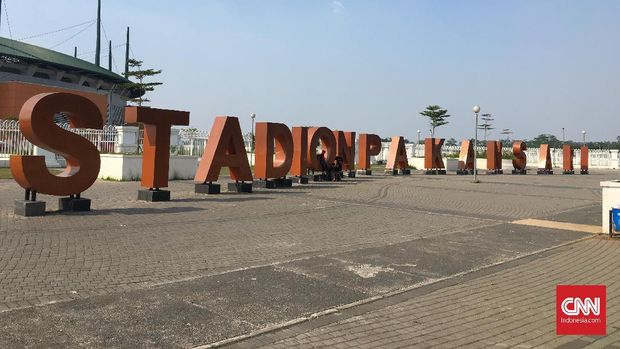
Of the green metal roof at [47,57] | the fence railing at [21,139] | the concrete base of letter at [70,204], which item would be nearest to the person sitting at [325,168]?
the fence railing at [21,139]

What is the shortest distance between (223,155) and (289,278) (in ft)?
36.4

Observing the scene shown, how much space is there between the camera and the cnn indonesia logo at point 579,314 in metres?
4.69

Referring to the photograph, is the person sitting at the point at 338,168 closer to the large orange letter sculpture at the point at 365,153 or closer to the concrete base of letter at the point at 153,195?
the large orange letter sculpture at the point at 365,153

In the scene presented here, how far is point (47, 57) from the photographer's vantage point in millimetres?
69562

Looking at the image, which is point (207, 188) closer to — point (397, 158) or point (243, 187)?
point (243, 187)

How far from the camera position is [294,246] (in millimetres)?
8516

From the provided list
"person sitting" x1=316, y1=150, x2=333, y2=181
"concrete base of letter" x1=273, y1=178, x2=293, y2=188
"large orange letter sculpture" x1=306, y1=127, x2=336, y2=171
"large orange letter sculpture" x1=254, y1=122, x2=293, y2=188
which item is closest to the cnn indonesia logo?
"large orange letter sculpture" x1=254, y1=122, x2=293, y2=188

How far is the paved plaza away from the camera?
177 inches

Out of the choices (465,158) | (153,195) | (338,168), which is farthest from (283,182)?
(465,158)

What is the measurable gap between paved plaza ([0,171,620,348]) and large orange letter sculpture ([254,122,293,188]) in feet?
22.4

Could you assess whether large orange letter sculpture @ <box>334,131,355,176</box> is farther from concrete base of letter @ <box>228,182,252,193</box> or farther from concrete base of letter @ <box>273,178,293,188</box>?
concrete base of letter @ <box>228,182,252,193</box>

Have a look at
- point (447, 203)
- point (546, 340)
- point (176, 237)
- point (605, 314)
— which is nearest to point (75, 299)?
point (176, 237)

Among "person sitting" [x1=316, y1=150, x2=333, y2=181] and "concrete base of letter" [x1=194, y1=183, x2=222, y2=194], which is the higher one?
"person sitting" [x1=316, y1=150, x2=333, y2=181]

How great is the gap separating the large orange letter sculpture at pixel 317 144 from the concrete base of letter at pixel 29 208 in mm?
14144
